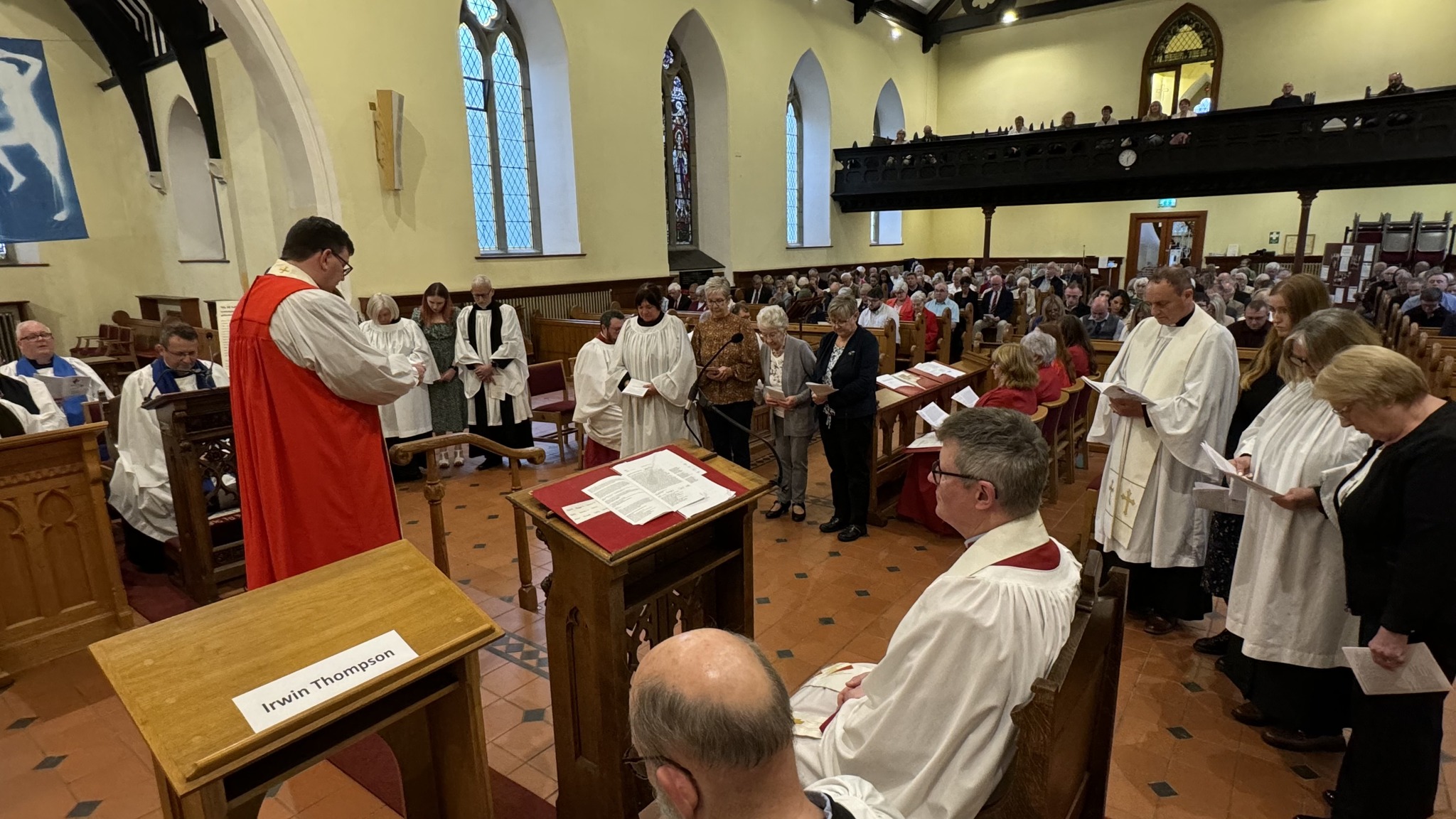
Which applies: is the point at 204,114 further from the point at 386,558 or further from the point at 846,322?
the point at 386,558

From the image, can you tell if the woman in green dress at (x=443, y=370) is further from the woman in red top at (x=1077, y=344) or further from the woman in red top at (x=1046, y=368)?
the woman in red top at (x=1077, y=344)

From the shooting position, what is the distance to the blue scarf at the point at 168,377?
438 centimetres

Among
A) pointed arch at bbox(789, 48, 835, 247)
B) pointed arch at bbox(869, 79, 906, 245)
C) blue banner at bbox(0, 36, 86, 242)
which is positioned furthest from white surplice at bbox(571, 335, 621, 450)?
pointed arch at bbox(869, 79, 906, 245)

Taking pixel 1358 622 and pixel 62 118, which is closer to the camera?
pixel 1358 622

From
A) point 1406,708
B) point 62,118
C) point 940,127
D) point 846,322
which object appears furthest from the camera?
point 940,127

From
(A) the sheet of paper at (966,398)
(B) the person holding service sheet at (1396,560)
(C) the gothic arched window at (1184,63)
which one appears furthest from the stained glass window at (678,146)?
(B) the person holding service sheet at (1396,560)

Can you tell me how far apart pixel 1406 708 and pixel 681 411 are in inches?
153

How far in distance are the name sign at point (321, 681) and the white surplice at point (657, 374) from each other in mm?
3421

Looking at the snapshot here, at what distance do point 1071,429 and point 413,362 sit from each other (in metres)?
5.60

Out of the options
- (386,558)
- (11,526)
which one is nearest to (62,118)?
(11,526)

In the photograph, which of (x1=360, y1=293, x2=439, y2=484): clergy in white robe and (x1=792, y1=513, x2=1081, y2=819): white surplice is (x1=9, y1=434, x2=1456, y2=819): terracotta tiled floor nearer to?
(x1=792, y1=513, x2=1081, y2=819): white surplice

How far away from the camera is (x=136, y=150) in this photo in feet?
42.1

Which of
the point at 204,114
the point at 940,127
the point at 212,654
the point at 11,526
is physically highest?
the point at 940,127

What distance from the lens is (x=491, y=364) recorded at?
682 cm
